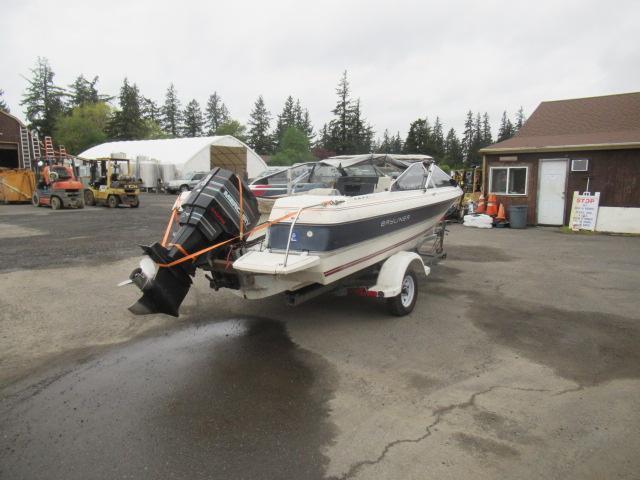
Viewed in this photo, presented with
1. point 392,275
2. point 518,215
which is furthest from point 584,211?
point 392,275

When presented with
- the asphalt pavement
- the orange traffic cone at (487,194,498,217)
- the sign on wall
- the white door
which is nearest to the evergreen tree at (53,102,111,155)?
the orange traffic cone at (487,194,498,217)

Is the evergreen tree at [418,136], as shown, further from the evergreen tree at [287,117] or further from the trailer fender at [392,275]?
the trailer fender at [392,275]

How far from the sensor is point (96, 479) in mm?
2855

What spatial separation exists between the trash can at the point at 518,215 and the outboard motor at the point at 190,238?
39.0 feet

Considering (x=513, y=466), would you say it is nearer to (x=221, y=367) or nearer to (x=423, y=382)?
(x=423, y=382)

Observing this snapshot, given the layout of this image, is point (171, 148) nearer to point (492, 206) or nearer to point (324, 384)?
point (492, 206)

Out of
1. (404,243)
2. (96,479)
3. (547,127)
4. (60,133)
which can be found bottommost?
(96,479)

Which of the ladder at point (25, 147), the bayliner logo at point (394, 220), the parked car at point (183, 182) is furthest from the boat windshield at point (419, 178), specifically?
the ladder at point (25, 147)

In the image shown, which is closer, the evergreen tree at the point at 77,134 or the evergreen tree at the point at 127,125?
the evergreen tree at the point at 77,134

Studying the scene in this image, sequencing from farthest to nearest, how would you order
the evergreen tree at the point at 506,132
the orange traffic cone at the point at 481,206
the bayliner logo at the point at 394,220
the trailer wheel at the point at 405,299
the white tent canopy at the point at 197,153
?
1. the evergreen tree at the point at 506,132
2. the white tent canopy at the point at 197,153
3. the orange traffic cone at the point at 481,206
4. the trailer wheel at the point at 405,299
5. the bayliner logo at the point at 394,220

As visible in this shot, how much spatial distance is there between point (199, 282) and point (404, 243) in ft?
11.9

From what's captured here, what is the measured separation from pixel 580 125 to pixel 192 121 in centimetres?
7871

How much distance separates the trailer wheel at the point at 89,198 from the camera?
75.4 feet

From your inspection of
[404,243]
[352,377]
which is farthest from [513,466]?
[404,243]
